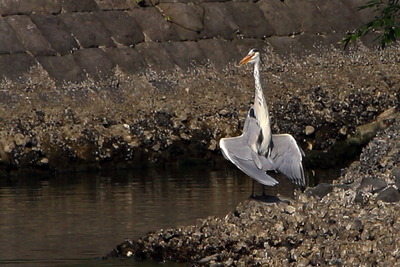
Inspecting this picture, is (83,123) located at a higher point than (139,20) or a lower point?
lower

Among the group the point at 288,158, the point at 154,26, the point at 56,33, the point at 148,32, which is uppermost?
the point at 154,26

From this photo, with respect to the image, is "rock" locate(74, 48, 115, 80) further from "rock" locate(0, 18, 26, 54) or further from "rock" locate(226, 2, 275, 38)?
"rock" locate(226, 2, 275, 38)

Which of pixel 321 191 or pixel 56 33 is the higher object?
pixel 56 33

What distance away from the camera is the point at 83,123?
1967cm

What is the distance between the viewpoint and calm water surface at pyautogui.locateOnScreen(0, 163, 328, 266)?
12.6 m

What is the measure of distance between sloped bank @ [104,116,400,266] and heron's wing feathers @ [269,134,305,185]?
3.95 feet

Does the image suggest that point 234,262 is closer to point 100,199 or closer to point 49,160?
point 100,199

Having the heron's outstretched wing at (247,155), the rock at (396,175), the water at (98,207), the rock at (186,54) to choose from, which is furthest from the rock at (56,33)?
the rock at (396,175)

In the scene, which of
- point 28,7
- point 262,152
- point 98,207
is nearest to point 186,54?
point 28,7

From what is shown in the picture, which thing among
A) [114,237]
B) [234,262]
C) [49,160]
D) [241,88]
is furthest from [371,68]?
[234,262]

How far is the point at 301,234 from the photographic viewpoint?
1112cm

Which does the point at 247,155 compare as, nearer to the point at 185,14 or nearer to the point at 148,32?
the point at 148,32

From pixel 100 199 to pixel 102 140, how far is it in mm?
3411

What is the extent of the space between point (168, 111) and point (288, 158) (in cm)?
669
